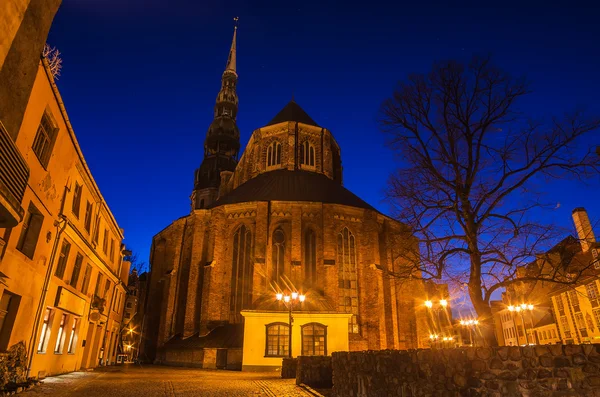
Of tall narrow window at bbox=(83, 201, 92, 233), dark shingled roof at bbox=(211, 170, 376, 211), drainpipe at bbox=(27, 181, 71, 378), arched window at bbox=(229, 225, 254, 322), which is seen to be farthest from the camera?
dark shingled roof at bbox=(211, 170, 376, 211)

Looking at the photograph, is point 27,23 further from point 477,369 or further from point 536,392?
point 536,392

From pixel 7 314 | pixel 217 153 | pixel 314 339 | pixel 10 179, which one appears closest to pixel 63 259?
pixel 7 314

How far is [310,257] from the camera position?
88.4ft

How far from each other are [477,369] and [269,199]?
2407 centimetres

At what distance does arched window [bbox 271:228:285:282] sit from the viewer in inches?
1023

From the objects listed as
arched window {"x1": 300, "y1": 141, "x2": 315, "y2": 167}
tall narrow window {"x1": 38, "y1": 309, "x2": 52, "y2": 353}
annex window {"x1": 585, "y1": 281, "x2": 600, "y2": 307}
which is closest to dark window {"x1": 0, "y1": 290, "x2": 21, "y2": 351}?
tall narrow window {"x1": 38, "y1": 309, "x2": 52, "y2": 353}

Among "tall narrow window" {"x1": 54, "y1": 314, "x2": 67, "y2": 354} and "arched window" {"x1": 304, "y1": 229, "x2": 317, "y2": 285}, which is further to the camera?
"arched window" {"x1": 304, "y1": 229, "x2": 317, "y2": 285}

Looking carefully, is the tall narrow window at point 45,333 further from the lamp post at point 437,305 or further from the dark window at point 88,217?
the lamp post at point 437,305

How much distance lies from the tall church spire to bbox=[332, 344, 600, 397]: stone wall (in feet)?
152

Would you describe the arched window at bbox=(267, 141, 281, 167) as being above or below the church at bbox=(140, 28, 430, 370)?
above

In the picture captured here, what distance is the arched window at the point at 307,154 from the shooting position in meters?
36.6

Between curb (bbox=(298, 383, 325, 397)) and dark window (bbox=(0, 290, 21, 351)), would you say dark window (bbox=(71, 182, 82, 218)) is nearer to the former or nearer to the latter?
dark window (bbox=(0, 290, 21, 351))

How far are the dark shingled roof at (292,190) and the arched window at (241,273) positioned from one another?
2.73m

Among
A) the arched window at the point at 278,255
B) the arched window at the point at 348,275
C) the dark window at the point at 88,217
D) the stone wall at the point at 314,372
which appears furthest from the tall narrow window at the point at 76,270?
the arched window at the point at 348,275
